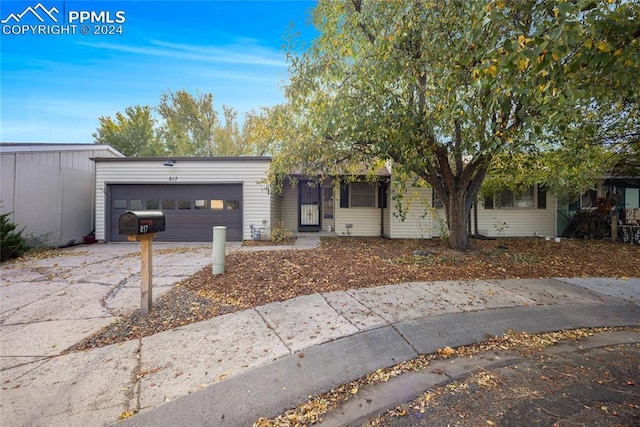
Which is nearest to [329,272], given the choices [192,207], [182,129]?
[192,207]

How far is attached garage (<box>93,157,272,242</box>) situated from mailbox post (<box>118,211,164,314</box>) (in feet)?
23.5

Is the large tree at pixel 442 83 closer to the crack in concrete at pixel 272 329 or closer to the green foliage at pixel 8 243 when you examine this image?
the crack in concrete at pixel 272 329

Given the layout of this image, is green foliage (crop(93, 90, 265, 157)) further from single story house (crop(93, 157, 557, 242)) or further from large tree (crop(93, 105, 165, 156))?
single story house (crop(93, 157, 557, 242))

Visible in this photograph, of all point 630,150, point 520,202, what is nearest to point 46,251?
point 520,202

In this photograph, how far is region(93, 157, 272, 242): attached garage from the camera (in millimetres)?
11023

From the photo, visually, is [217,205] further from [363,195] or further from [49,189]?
[363,195]

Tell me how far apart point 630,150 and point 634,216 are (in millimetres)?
3924

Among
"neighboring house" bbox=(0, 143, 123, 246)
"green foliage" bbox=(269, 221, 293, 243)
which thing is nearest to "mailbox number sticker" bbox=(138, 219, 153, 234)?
"green foliage" bbox=(269, 221, 293, 243)

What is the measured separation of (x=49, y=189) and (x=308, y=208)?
9378 millimetres

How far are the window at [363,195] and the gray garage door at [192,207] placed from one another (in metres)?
4.68

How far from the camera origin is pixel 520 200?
1241 centimetres

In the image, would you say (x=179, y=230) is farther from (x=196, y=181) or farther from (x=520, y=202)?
(x=520, y=202)

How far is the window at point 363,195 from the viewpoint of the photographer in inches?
486

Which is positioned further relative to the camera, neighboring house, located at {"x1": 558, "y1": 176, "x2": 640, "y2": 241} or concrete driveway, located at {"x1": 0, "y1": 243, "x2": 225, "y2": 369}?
neighboring house, located at {"x1": 558, "y1": 176, "x2": 640, "y2": 241}
